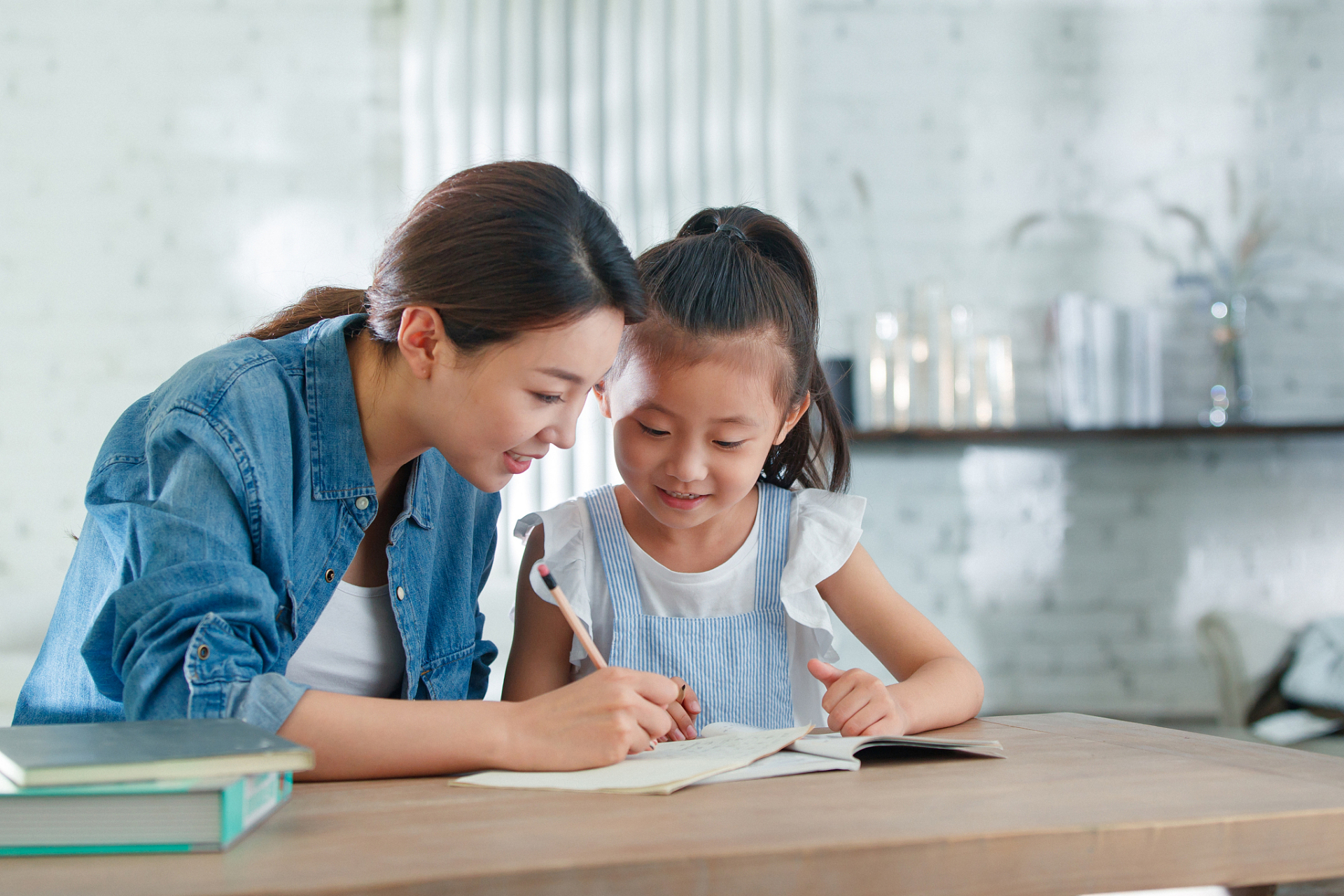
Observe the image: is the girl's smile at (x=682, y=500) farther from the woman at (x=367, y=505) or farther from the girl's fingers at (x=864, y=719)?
the girl's fingers at (x=864, y=719)

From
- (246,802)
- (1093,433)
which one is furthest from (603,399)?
(1093,433)

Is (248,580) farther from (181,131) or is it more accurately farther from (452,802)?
(181,131)

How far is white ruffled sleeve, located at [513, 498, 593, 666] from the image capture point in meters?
1.26

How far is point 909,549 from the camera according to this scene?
3320mm

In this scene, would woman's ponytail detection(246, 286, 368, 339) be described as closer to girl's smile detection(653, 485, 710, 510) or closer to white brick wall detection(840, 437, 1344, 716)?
girl's smile detection(653, 485, 710, 510)

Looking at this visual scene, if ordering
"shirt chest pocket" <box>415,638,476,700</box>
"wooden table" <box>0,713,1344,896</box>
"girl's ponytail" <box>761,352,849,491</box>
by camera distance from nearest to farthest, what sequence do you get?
"wooden table" <box>0,713,1344,896</box> < "shirt chest pocket" <box>415,638,476,700</box> < "girl's ponytail" <box>761,352,849,491</box>

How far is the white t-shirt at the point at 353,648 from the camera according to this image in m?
1.11

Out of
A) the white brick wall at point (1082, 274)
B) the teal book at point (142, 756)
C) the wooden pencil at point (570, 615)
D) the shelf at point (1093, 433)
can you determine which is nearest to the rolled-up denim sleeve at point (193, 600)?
the teal book at point (142, 756)

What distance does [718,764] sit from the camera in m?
0.75

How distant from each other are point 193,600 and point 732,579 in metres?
0.69

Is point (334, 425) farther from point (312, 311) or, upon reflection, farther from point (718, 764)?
point (718, 764)

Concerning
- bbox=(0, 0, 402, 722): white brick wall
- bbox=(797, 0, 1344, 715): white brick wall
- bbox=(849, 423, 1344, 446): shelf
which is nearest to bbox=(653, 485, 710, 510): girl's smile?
bbox=(849, 423, 1344, 446): shelf

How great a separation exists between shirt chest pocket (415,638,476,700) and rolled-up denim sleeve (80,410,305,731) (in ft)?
0.97

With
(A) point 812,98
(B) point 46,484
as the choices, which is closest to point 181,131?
(B) point 46,484
